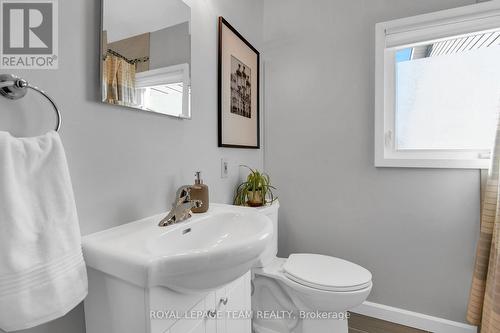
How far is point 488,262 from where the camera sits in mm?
1347

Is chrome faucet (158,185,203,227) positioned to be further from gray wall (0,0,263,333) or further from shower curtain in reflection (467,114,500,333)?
shower curtain in reflection (467,114,500,333)

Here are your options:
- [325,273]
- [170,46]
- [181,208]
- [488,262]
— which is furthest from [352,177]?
[170,46]

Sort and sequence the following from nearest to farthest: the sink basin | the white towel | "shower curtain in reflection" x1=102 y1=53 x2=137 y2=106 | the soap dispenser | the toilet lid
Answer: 1. the white towel
2. the sink basin
3. "shower curtain in reflection" x1=102 y1=53 x2=137 y2=106
4. the soap dispenser
5. the toilet lid

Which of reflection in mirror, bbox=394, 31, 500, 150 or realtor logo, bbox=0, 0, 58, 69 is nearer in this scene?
realtor logo, bbox=0, 0, 58, 69

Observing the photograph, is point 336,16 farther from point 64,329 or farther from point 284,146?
point 64,329

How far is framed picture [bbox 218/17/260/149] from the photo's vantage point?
1.47 m

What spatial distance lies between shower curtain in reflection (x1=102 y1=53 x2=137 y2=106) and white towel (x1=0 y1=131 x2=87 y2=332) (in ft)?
0.92

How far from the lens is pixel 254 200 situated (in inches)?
60.8

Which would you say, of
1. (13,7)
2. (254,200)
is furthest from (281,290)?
(13,7)

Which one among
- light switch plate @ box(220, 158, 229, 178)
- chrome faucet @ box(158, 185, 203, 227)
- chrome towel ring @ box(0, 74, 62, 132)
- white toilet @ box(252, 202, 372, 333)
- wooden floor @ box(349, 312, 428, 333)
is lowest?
wooden floor @ box(349, 312, 428, 333)

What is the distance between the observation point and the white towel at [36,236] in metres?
0.51

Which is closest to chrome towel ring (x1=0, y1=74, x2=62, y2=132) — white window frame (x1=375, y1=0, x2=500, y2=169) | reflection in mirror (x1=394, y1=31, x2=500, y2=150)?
white window frame (x1=375, y1=0, x2=500, y2=169)

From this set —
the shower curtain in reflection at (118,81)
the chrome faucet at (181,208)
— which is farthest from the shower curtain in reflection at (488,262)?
the shower curtain in reflection at (118,81)

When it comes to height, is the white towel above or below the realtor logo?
below
